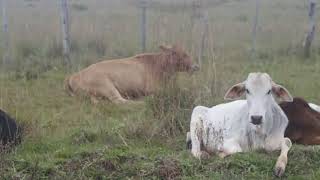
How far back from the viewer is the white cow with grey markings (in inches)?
281

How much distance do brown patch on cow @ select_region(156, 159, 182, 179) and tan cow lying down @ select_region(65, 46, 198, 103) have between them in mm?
4425

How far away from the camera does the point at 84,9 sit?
86.0 ft

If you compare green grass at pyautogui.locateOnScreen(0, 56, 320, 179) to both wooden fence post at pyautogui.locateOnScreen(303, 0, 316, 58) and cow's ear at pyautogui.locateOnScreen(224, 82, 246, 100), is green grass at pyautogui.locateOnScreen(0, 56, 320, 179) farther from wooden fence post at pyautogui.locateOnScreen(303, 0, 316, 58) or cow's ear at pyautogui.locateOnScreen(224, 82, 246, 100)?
wooden fence post at pyautogui.locateOnScreen(303, 0, 316, 58)

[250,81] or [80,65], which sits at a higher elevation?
[250,81]

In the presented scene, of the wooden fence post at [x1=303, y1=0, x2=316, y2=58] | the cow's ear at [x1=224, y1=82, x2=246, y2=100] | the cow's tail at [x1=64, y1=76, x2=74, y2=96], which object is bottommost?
the cow's tail at [x1=64, y1=76, x2=74, y2=96]

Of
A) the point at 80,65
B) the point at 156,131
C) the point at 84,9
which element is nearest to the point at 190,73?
the point at 156,131

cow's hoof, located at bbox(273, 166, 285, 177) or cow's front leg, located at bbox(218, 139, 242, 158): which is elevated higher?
cow's hoof, located at bbox(273, 166, 285, 177)

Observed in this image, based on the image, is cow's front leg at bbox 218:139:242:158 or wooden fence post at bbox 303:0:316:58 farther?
wooden fence post at bbox 303:0:316:58

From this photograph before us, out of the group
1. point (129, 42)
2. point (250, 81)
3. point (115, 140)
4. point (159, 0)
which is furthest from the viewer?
point (159, 0)

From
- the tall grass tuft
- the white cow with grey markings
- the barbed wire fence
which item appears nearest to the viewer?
the white cow with grey markings

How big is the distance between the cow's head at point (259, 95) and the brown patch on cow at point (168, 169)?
1034 mm

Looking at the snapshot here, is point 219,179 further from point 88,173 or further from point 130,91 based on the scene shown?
point 130,91

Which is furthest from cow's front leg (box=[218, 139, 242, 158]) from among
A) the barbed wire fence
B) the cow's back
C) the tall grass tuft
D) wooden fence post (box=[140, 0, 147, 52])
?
wooden fence post (box=[140, 0, 147, 52])

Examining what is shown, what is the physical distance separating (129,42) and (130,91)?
17.0ft
